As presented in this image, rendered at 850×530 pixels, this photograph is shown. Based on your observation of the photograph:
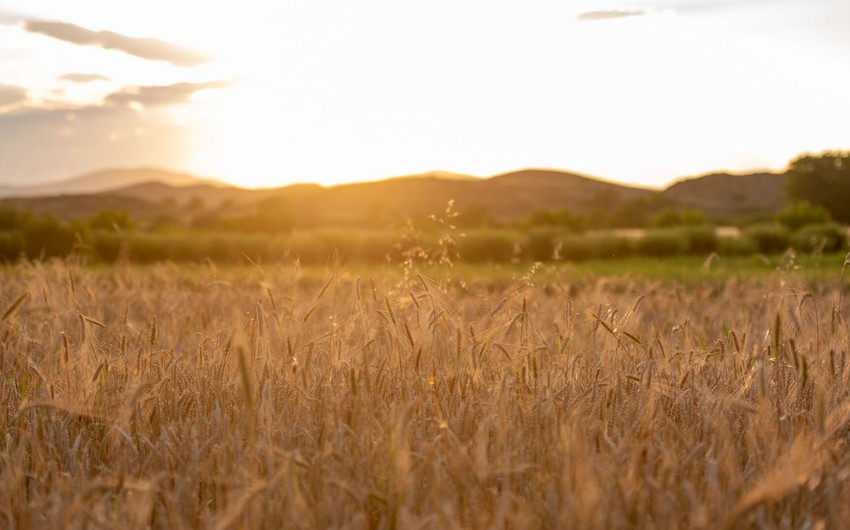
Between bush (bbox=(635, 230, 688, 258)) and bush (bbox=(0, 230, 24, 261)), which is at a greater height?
bush (bbox=(0, 230, 24, 261))

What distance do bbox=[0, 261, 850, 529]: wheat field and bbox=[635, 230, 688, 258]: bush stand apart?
47.4 feet

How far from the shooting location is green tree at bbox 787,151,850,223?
48.9m

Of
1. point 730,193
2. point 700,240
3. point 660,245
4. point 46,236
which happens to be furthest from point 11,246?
point 730,193

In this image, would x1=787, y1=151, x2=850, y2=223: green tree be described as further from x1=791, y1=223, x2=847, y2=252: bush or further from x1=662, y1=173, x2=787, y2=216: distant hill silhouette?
x1=791, y1=223, x2=847, y2=252: bush

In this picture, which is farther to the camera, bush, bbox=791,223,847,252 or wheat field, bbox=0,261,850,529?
bush, bbox=791,223,847,252

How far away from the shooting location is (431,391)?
9.19 feet

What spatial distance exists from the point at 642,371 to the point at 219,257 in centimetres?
1412

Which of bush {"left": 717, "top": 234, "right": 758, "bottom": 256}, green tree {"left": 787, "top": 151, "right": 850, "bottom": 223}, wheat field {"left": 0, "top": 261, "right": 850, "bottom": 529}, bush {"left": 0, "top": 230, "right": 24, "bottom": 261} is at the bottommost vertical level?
bush {"left": 717, "top": 234, "right": 758, "bottom": 256}

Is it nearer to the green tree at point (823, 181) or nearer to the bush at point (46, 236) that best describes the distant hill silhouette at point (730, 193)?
the green tree at point (823, 181)

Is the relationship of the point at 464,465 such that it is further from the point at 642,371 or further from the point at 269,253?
the point at 269,253

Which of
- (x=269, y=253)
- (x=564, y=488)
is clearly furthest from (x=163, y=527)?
(x=269, y=253)

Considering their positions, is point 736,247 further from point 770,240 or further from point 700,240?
point 770,240

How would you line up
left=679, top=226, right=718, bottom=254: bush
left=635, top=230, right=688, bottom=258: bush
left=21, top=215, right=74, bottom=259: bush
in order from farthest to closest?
left=679, top=226, right=718, bottom=254: bush, left=635, top=230, right=688, bottom=258: bush, left=21, top=215, right=74, bottom=259: bush

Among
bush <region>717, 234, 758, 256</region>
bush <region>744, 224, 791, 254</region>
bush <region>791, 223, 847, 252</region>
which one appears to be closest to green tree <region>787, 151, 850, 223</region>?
bush <region>791, 223, 847, 252</region>
